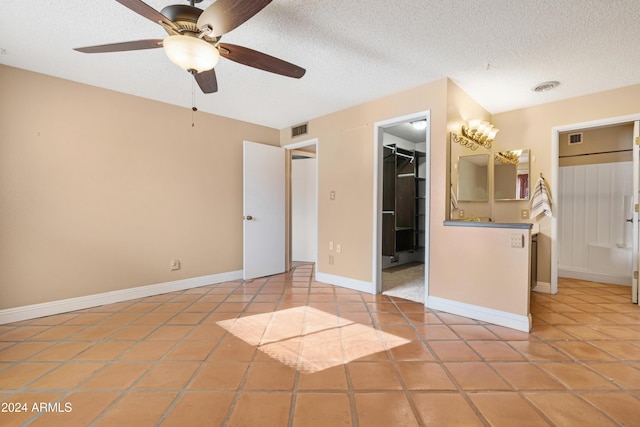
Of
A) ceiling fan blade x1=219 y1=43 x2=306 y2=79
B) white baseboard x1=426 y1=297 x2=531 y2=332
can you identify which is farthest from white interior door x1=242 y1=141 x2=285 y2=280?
white baseboard x1=426 y1=297 x2=531 y2=332

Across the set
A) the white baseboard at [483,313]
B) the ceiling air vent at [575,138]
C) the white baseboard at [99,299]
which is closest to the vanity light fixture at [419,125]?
A: the ceiling air vent at [575,138]

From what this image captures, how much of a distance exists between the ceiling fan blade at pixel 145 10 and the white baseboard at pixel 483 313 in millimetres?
3148

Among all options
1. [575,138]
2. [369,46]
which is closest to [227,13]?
[369,46]

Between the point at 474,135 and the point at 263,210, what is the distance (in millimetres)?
2997

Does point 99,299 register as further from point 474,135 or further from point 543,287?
point 543,287

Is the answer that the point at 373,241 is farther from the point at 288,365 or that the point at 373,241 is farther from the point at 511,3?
the point at 511,3

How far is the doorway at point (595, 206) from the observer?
3646mm

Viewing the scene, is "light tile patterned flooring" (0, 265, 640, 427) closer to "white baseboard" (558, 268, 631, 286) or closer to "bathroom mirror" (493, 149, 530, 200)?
"white baseboard" (558, 268, 631, 286)

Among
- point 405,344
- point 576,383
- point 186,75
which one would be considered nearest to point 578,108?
point 576,383

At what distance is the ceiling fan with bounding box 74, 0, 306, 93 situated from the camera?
1.30 meters

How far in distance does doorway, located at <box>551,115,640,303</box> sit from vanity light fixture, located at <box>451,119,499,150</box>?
0.91m

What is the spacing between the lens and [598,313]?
2.66 metres

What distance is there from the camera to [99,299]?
9.47ft

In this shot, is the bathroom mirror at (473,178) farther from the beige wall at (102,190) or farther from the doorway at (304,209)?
the beige wall at (102,190)
